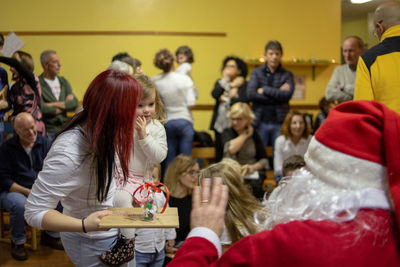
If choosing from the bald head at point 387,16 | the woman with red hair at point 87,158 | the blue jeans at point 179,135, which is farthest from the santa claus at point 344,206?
the blue jeans at point 179,135

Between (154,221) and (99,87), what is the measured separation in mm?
510

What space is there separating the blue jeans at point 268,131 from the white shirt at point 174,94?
0.92 meters

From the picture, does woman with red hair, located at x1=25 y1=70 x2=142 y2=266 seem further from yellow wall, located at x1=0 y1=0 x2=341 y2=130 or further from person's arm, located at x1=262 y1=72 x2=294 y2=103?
yellow wall, located at x1=0 y1=0 x2=341 y2=130

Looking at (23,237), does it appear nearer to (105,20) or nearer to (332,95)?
(332,95)

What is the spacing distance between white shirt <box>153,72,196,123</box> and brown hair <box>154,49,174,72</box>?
0.06 m

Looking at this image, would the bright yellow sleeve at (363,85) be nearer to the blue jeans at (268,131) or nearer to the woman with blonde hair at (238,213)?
the woman with blonde hair at (238,213)

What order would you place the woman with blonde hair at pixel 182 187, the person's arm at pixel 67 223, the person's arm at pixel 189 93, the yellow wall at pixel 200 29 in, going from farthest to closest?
1. the yellow wall at pixel 200 29
2. the person's arm at pixel 189 93
3. the woman with blonde hair at pixel 182 187
4. the person's arm at pixel 67 223

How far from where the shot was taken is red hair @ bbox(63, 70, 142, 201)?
4.72 ft

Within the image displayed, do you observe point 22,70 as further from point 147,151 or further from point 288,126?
point 288,126

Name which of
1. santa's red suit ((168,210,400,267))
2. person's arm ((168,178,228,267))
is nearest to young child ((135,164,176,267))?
person's arm ((168,178,228,267))

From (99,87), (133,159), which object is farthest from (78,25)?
(99,87)

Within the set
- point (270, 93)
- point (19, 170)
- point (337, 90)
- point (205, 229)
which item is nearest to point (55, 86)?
point (19, 170)

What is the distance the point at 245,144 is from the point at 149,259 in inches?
78.0

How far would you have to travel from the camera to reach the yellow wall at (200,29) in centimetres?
570
